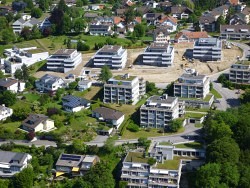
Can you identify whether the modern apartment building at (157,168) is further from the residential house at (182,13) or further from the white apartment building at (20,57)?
the residential house at (182,13)

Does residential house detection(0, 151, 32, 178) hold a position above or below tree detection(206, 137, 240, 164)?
below

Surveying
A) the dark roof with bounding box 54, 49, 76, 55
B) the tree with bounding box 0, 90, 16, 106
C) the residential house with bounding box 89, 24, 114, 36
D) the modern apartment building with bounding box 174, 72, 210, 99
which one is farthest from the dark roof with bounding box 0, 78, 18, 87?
the residential house with bounding box 89, 24, 114, 36

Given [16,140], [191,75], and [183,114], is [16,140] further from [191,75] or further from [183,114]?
[191,75]

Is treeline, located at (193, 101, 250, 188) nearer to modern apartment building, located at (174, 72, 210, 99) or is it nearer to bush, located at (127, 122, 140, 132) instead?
modern apartment building, located at (174, 72, 210, 99)

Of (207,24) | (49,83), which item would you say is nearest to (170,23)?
(207,24)

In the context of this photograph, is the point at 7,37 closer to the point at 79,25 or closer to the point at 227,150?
the point at 79,25

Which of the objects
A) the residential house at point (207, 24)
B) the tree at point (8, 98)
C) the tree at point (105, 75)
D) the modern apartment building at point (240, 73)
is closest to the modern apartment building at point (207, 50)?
the modern apartment building at point (240, 73)
